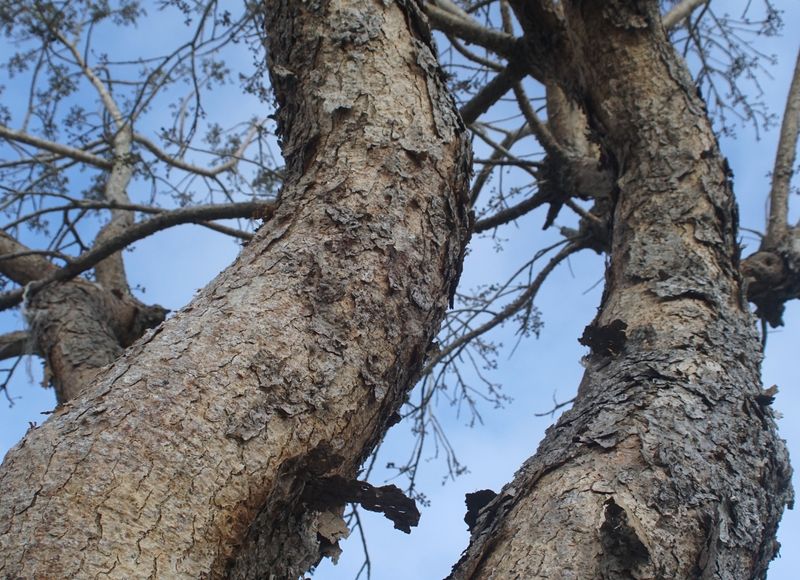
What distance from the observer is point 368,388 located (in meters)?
1.25

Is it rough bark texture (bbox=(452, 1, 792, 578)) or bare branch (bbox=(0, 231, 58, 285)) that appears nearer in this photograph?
rough bark texture (bbox=(452, 1, 792, 578))

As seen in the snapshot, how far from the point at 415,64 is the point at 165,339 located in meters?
0.81

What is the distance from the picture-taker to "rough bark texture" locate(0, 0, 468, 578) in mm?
939

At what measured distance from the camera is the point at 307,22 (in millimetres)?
1717

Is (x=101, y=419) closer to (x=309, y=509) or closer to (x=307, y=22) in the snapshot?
(x=309, y=509)

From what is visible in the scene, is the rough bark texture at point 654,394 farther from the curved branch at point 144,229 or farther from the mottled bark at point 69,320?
the mottled bark at point 69,320

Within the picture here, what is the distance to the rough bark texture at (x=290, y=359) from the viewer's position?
3.08 ft

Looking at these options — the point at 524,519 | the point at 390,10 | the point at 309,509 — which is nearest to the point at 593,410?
the point at 524,519

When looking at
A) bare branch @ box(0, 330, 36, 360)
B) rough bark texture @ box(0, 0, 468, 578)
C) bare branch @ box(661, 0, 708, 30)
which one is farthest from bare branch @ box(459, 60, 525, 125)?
bare branch @ box(0, 330, 36, 360)

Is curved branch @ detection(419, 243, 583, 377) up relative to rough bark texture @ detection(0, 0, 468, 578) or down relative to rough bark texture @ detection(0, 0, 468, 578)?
up

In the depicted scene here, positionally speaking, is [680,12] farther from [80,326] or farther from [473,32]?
[80,326]

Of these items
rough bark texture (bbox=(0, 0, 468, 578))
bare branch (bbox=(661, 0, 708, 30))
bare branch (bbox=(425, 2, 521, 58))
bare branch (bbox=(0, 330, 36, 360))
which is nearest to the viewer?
rough bark texture (bbox=(0, 0, 468, 578))

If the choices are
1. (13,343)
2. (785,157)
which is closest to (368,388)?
(785,157)

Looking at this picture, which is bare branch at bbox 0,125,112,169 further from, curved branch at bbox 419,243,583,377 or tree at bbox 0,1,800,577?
tree at bbox 0,1,800,577
